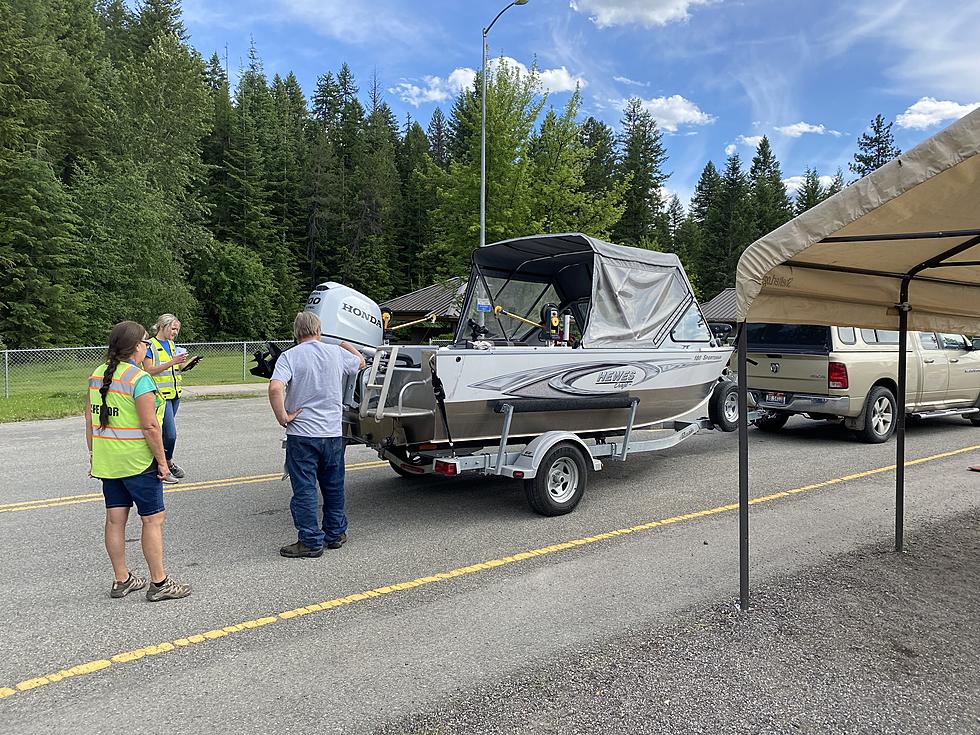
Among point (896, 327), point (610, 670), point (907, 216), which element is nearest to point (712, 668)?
point (610, 670)

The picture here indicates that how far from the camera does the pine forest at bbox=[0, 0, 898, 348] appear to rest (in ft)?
79.6

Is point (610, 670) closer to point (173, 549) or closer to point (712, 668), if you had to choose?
point (712, 668)

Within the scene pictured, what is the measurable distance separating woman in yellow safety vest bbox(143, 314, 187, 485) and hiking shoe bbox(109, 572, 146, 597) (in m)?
3.04

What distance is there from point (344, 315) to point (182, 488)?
287cm

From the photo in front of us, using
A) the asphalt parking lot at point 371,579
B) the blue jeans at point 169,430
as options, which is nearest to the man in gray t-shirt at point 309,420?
the asphalt parking lot at point 371,579

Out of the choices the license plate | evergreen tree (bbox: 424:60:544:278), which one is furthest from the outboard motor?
evergreen tree (bbox: 424:60:544:278)

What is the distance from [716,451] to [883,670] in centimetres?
640

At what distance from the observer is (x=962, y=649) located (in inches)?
154

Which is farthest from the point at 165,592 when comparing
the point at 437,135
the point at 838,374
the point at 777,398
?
the point at 437,135

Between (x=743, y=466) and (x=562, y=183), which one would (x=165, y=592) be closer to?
(x=743, y=466)

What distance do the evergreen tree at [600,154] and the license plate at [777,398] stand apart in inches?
1887

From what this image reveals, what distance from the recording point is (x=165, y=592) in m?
4.54

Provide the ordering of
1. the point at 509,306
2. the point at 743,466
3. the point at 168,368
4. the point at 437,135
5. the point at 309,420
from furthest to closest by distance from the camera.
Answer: the point at 437,135 → the point at 509,306 → the point at 168,368 → the point at 309,420 → the point at 743,466

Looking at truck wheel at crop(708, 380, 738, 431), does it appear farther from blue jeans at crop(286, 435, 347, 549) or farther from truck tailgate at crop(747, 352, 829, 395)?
blue jeans at crop(286, 435, 347, 549)
